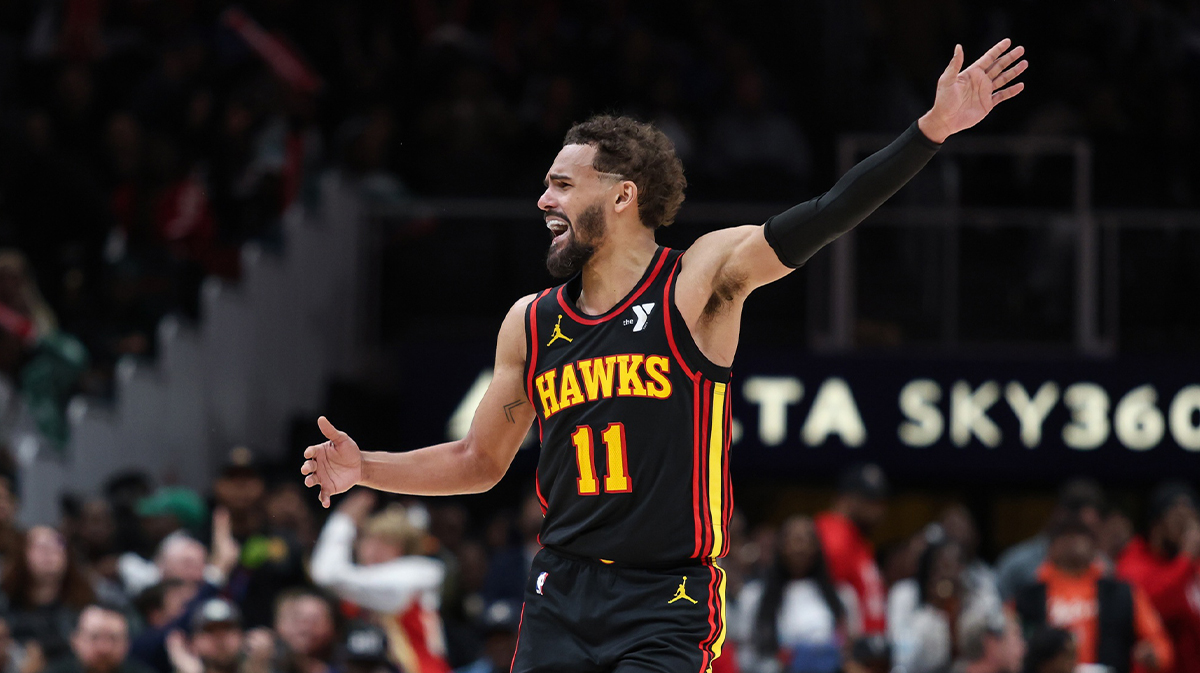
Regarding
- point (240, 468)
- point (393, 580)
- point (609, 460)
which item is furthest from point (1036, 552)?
point (609, 460)

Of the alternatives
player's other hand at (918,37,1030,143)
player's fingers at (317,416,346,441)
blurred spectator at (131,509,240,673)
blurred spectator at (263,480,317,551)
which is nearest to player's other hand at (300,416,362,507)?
player's fingers at (317,416,346,441)

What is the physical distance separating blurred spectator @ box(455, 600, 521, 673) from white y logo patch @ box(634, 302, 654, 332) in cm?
466

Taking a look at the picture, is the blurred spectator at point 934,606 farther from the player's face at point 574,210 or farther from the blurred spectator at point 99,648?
the player's face at point 574,210

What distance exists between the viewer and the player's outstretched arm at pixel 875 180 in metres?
4.71

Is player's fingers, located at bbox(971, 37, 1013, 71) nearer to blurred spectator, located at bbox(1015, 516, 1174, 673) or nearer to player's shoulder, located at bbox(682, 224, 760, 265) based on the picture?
player's shoulder, located at bbox(682, 224, 760, 265)

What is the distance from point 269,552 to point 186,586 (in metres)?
0.73

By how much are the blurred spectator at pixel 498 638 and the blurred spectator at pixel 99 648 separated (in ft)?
5.82

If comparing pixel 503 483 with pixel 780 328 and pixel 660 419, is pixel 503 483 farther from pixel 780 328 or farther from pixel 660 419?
pixel 660 419

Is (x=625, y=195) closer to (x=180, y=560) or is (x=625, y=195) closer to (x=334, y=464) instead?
(x=334, y=464)

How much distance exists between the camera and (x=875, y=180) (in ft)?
15.5

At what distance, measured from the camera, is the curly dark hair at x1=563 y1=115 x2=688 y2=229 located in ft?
17.1

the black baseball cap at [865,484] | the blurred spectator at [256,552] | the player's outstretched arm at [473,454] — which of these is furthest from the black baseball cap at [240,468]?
the player's outstretched arm at [473,454]

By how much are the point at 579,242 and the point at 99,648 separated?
467 centimetres

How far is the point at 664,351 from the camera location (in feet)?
16.3
